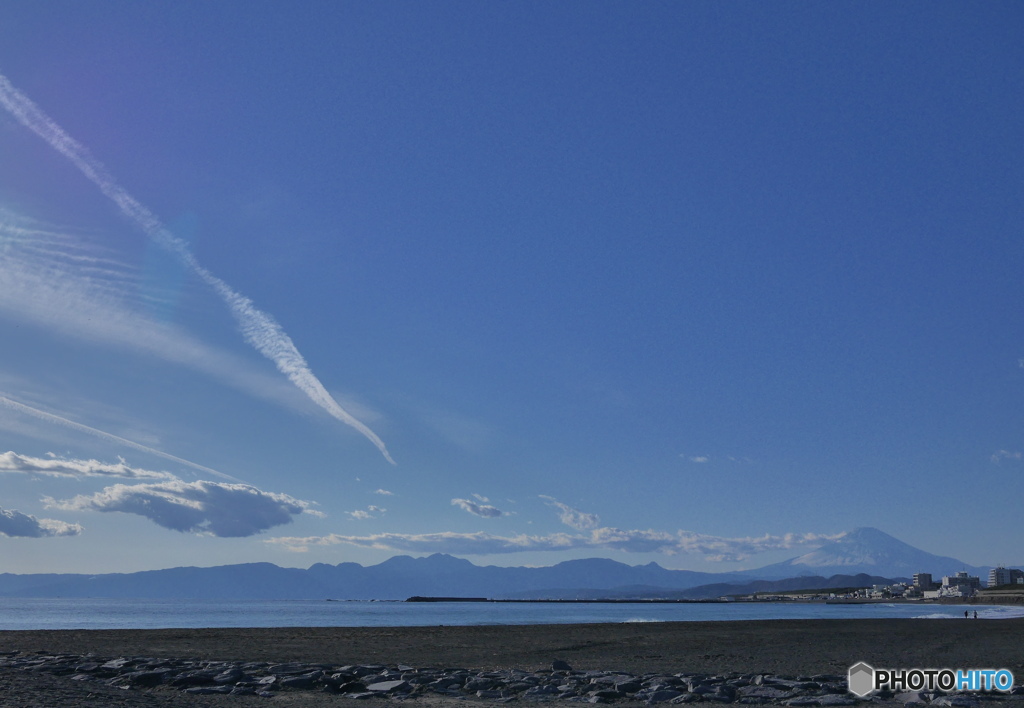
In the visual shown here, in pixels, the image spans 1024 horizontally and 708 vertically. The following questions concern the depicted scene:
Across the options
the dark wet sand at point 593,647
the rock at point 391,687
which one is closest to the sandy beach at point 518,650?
the dark wet sand at point 593,647

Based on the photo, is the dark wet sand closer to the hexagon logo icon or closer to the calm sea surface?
the hexagon logo icon

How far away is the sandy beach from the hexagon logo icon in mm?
999

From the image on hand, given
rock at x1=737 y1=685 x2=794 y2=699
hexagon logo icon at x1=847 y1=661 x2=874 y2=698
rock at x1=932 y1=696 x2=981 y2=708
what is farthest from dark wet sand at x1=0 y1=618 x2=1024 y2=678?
rock at x1=932 y1=696 x2=981 y2=708

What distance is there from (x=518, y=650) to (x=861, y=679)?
18.0 meters

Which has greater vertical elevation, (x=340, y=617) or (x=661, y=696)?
(x=661, y=696)

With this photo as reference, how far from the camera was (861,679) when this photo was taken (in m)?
25.3

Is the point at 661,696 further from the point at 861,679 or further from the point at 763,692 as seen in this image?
the point at 861,679

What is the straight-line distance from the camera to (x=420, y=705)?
20.1 meters

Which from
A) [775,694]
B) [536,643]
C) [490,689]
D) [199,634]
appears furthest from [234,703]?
[199,634]

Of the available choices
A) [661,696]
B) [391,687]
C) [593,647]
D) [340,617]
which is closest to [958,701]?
[661,696]

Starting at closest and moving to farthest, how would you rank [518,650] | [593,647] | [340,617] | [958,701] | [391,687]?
[958,701] < [391,687] < [518,650] < [593,647] < [340,617]

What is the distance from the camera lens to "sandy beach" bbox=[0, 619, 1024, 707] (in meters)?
20.7

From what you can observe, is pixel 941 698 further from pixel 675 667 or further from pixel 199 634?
pixel 199 634

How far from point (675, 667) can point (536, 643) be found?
14580mm
